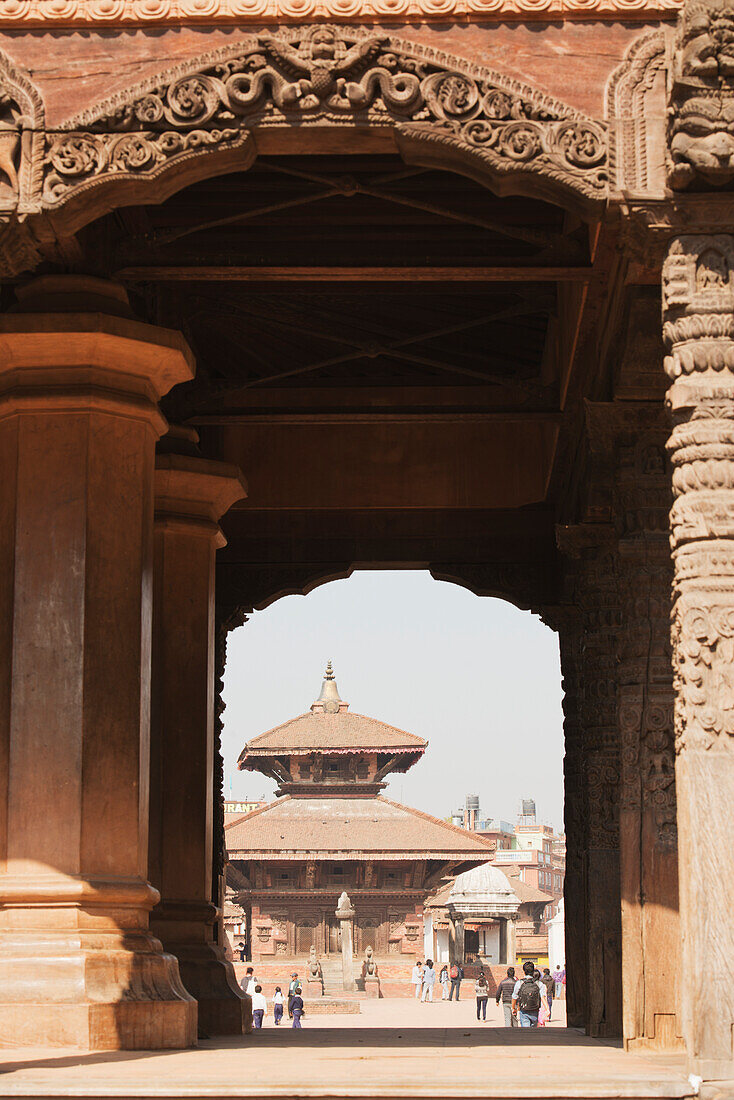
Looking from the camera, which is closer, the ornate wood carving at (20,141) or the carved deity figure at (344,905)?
the ornate wood carving at (20,141)

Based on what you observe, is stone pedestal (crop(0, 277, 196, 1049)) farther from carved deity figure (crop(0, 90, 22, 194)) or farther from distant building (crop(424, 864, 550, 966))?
distant building (crop(424, 864, 550, 966))

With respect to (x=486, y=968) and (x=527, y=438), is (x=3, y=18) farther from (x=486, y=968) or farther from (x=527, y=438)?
(x=486, y=968)

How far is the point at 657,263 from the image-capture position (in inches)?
321

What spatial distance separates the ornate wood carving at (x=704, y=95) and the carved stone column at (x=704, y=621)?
32cm

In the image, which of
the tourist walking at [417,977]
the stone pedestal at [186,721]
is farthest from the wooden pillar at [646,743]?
the tourist walking at [417,977]

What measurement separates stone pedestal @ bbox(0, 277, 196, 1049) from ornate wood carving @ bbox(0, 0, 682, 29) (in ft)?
7.20

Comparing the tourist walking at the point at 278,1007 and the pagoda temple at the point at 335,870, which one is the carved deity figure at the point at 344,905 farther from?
the tourist walking at the point at 278,1007

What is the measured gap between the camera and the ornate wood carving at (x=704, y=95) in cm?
785

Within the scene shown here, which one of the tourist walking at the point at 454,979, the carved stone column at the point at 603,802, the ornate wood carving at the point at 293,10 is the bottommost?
the tourist walking at the point at 454,979

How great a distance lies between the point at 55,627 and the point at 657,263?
167 inches

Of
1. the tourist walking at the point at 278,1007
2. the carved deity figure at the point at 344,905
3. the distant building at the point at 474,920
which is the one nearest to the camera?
the tourist walking at the point at 278,1007

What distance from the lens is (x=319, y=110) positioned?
823 cm

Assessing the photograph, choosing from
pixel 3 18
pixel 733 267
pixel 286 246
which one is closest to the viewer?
pixel 733 267

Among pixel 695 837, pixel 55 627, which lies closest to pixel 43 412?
pixel 55 627
